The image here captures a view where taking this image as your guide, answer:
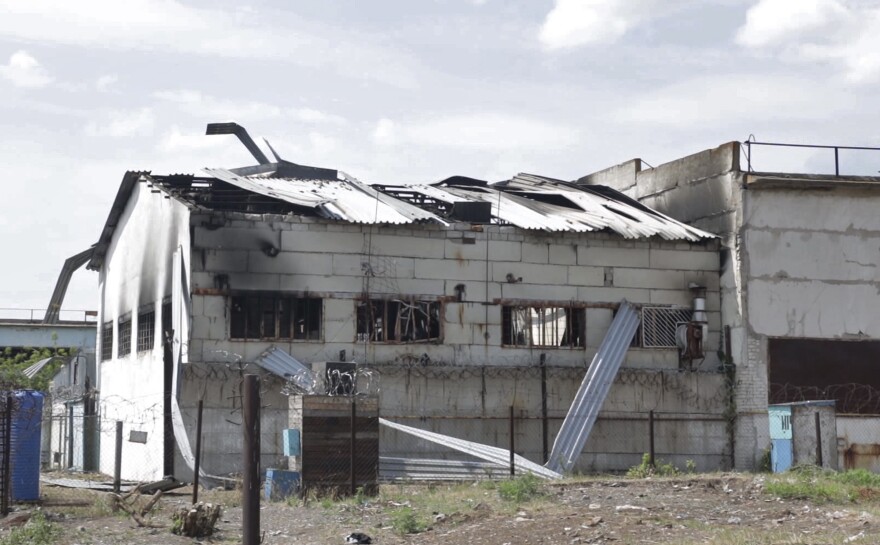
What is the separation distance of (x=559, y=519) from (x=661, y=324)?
41.2 ft

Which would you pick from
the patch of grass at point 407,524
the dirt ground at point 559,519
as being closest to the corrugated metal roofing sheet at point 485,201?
the dirt ground at point 559,519

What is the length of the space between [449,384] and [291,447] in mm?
6022

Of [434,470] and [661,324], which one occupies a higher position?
[661,324]

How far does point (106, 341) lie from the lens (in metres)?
34.5

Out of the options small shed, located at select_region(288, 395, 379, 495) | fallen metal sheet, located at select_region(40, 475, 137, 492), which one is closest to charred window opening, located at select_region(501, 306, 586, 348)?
small shed, located at select_region(288, 395, 379, 495)

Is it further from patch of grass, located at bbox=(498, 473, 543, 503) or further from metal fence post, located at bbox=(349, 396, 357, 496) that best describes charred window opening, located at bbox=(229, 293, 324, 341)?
patch of grass, located at bbox=(498, 473, 543, 503)

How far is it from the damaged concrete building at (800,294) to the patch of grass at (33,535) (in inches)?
636

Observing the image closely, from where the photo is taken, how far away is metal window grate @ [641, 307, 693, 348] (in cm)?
2772

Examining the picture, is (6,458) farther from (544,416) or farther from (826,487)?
(826,487)

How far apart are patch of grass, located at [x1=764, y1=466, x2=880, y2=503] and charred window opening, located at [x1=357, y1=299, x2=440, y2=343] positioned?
27.3ft

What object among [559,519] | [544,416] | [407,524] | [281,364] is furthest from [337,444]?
[544,416]

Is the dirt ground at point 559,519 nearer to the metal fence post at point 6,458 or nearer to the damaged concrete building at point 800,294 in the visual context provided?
the metal fence post at point 6,458

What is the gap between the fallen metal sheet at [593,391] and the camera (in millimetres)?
26047

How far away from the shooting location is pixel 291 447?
20.7 metres
